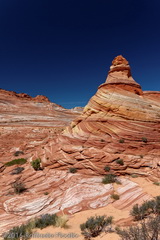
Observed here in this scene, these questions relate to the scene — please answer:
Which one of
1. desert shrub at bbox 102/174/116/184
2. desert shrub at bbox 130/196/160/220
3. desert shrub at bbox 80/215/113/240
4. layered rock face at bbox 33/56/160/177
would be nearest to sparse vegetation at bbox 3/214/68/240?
desert shrub at bbox 80/215/113/240

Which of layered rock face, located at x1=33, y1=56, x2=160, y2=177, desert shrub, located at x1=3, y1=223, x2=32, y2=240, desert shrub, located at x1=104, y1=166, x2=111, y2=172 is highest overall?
layered rock face, located at x1=33, y1=56, x2=160, y2=177

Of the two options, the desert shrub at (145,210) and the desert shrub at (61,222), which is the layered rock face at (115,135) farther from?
the desert shrub at (61,222)

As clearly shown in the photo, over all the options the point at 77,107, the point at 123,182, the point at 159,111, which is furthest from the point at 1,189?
the point at 77,107

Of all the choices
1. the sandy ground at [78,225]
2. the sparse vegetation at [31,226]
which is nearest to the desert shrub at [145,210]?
the sandy ground at [78,225]

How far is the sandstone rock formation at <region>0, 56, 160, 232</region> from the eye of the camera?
8.31 m

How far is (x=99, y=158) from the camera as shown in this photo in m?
12.1

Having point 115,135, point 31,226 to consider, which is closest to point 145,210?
point 31,226

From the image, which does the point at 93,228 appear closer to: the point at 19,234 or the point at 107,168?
the point at 19,234

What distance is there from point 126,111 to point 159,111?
405 cm

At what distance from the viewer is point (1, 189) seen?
1055cm

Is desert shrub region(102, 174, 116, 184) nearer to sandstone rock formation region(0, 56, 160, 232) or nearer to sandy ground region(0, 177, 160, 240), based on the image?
sandstone rock formation region(0, 56, 160, 232)

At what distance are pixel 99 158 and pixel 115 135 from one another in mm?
3357

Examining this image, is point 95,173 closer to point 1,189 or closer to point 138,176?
point 138,176

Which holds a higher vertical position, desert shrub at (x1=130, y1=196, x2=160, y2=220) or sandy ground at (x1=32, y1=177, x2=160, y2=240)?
desert shrub at (x1=130, y1=196, x2=160, y2=220)
